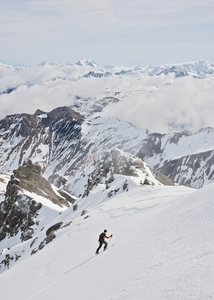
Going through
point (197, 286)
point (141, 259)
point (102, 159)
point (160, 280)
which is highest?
point (197, 286)

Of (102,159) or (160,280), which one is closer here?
(160,280)

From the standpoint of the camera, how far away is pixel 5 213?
61031 millimetres

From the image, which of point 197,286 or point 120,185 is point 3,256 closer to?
point 120,185

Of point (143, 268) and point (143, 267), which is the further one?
point (143, 267)

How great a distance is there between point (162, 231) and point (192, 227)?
2400 millimetres

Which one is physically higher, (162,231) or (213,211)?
(213,211)

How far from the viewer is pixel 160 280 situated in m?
8.58

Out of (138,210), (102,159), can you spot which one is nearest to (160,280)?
(138,210)

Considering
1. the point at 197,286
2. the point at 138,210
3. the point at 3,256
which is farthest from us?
the point at 3,256

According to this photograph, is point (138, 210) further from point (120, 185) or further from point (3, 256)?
point (3, 256)

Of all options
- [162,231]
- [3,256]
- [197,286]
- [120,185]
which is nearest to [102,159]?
[120,185]

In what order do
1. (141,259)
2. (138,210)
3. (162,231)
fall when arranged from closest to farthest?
1. (141,259)
2. (162,231)
3. (138,210)

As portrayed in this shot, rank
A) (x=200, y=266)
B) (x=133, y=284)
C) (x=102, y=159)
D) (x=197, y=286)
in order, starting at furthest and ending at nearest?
(x=102, y=159), (x=133, y=284), (x=200, y=266), (x=197, y=286)

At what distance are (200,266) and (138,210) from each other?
1821 centimetres
